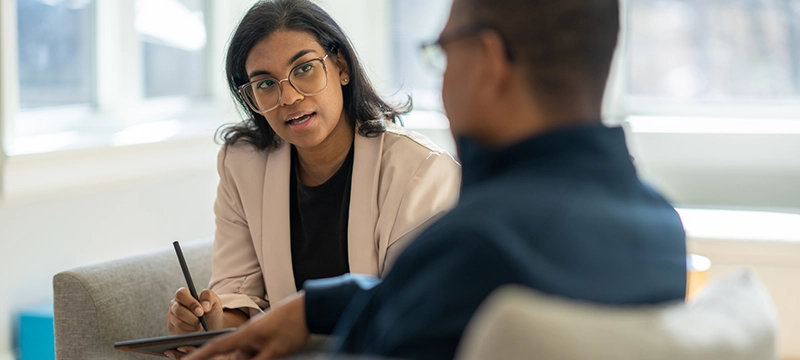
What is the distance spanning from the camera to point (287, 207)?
202 cm

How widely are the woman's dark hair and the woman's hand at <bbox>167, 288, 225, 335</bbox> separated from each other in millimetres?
465

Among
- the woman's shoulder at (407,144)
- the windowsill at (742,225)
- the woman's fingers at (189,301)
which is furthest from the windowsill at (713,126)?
the woman's fingers at (189,301)

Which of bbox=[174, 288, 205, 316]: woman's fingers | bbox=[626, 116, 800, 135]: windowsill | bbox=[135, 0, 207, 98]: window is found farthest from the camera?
bbox=[626, 116, 800, 135]: windowsill

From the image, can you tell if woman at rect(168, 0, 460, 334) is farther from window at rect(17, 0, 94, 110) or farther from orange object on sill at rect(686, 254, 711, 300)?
window at rect(17, 0, 94, 110)

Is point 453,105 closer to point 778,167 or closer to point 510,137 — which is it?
point 510,137

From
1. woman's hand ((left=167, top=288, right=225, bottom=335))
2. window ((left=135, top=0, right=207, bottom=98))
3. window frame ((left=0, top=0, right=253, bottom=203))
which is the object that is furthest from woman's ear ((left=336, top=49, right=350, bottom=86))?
window ((left=135, top=0, right=207, bottom=98))

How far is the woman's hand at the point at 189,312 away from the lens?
5.71 ft

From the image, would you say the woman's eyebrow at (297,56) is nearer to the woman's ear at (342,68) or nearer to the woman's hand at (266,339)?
the woman's ear at (342,68)

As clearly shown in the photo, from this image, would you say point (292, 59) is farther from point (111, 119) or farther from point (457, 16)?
point (111, 119)

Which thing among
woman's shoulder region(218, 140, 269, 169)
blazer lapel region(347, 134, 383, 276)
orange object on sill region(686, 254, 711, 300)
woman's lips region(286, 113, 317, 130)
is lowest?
orange object on sill region(686, 254, 711, 300)

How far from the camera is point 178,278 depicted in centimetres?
216

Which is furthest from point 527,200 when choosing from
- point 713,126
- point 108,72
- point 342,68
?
point 713,126

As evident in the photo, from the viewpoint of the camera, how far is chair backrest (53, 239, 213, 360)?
6.28ft

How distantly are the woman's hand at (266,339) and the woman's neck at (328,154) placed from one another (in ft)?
3.07
